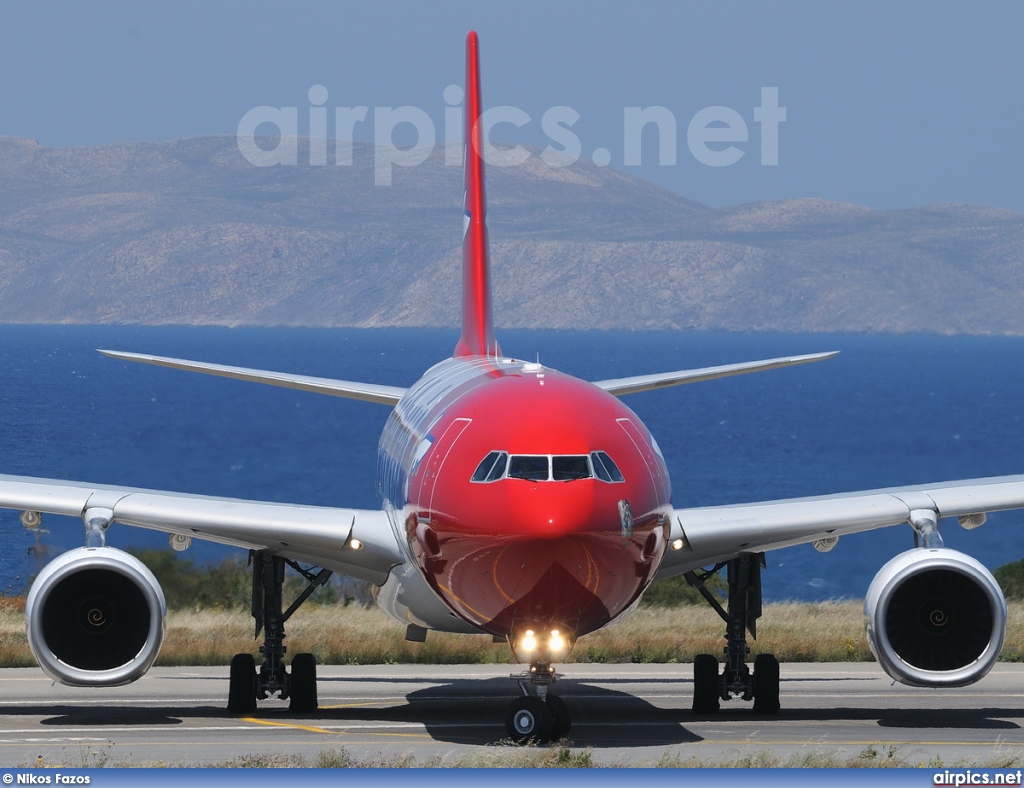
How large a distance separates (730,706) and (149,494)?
8.72 m

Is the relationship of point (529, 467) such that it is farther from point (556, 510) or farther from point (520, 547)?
point (520, 547)

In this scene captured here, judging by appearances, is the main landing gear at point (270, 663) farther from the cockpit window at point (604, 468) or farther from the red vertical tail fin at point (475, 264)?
the cockpit window at point (604, 468)

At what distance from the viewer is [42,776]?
15.7m

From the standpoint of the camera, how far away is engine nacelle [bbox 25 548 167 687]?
20297 millimetres

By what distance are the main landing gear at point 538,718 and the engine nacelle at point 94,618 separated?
14.0 feet

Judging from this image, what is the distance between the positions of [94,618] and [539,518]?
20.5 ft

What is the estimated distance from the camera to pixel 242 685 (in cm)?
2420

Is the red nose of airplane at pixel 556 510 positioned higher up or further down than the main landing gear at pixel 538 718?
higher up

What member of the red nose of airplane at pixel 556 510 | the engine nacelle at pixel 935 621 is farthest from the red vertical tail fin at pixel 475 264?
the red nose of airplane at pixel 556 510

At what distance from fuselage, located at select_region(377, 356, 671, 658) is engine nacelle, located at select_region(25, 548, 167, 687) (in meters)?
3.30

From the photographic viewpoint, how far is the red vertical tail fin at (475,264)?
97.9ft

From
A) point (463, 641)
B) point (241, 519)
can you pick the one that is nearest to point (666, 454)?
point (463, 641)

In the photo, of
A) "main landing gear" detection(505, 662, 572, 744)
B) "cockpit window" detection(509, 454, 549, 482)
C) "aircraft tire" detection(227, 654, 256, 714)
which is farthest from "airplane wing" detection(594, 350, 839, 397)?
"cockpit window" detection(509, 454, 549, 482)

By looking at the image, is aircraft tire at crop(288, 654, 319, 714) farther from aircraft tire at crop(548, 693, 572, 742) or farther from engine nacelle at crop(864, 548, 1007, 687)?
engine nacelle at crop(864, 548, 1007, 687)
